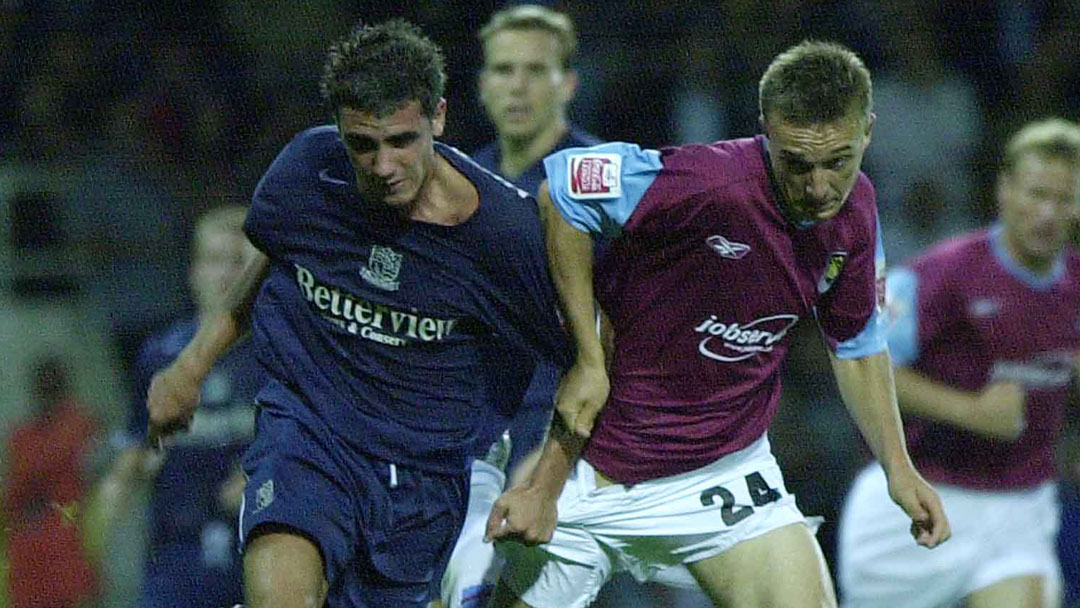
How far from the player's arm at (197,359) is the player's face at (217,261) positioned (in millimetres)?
1804

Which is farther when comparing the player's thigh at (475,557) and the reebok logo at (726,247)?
the player's thigh at (475,557)

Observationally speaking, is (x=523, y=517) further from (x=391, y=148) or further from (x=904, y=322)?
(x=904, y=322)

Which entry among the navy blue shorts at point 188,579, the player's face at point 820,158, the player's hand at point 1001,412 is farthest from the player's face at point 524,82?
the player's face at point 820,158

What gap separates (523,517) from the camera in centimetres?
411

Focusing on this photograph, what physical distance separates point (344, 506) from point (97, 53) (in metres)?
4.50

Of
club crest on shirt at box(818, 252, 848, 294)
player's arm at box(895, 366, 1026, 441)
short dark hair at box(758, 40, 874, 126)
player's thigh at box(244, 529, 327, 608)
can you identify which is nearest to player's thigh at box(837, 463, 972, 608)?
player's arm at box(895, 366, 1026, 441)

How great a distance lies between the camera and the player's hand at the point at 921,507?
426 centimetres

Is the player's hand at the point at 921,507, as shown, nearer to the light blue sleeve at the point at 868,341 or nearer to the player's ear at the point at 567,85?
the light blue sleeve at the point at 868,341

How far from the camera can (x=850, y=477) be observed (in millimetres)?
7754

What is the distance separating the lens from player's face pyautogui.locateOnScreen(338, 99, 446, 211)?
4.00 meters

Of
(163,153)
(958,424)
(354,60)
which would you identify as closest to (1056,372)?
(958,424)

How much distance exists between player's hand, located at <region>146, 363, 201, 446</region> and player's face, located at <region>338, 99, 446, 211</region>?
62cm

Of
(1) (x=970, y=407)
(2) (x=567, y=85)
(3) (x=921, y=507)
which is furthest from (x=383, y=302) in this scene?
(1) (x=970, y=407)

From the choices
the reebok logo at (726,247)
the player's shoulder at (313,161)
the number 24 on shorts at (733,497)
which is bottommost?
the number 24 on shorts at (733,497)
